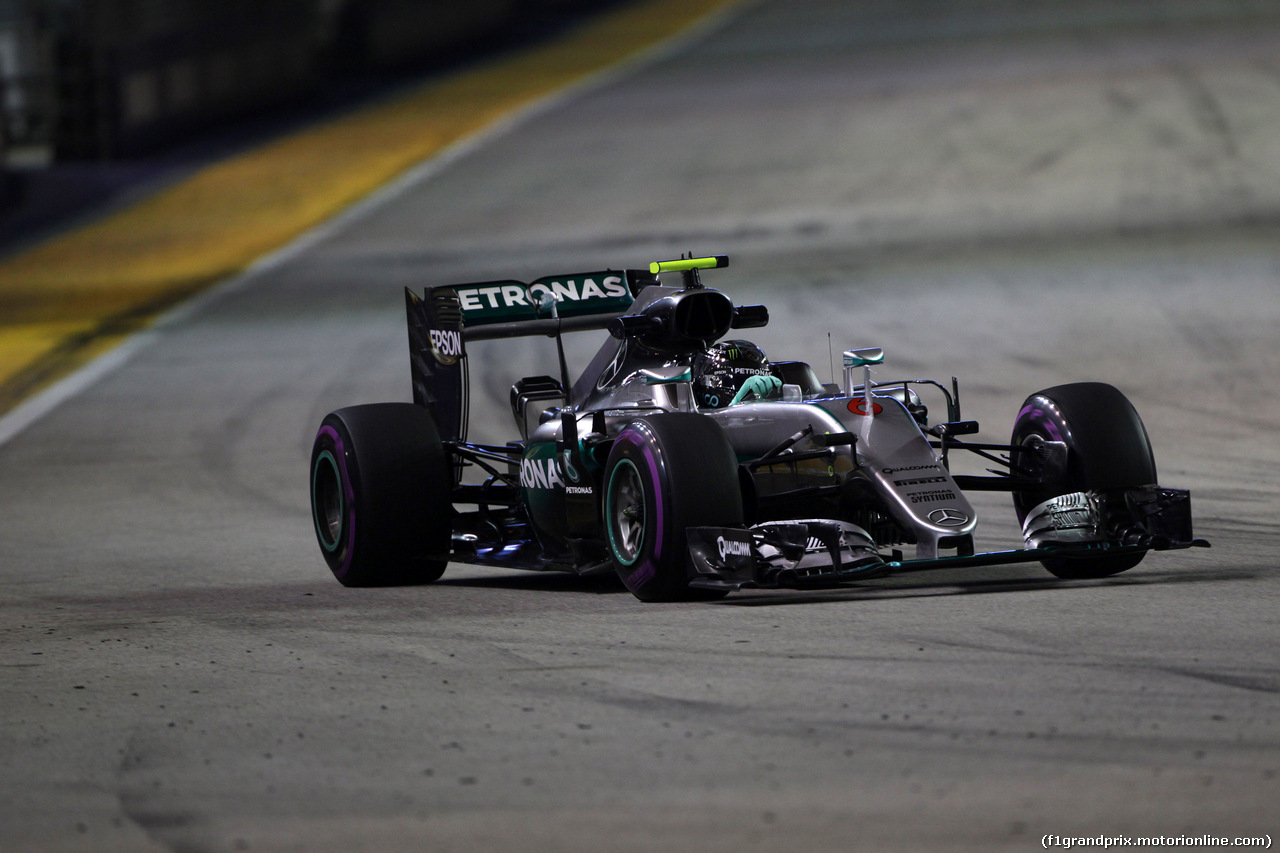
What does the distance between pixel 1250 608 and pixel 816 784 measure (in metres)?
3.24

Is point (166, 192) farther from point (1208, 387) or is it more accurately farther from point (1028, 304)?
point (1208, 387)

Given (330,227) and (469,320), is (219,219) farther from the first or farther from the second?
(469,320)

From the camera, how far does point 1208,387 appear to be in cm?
1684

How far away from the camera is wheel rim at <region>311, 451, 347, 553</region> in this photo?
36.5ft

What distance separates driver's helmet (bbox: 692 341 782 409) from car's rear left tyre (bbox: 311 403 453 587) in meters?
1.57

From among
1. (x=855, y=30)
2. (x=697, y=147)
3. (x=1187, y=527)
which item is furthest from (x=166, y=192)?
(x=1187, y=527)

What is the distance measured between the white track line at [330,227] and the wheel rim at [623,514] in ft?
34.0

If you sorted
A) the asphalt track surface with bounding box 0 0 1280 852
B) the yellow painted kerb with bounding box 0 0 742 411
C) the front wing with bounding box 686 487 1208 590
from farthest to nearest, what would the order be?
the yellow painted kerb with bounding box 0 0 742 411 < the front wing with bounding box 686 487 1208 590 < the asphalt track surface with bounding box 0 0 1280 852

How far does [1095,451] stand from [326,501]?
4397 mm

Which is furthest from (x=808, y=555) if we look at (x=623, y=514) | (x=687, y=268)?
(x=687, y=268)

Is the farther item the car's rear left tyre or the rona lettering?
the car's rear left tyre

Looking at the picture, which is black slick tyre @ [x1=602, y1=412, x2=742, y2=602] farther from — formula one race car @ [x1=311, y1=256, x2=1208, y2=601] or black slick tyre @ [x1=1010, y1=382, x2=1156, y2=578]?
black slick tyre @ [x1=1010, y1=382, x2=1156, y2=578]

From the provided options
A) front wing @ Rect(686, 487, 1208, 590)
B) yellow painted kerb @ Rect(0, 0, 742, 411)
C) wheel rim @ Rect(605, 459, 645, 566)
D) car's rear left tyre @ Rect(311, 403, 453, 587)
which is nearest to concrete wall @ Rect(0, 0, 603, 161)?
yellow painted kerb @ Rect(0, 0, 742, 411)

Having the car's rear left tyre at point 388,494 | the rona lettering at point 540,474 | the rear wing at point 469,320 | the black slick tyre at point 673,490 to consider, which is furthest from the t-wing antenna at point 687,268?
the black slick tyre at point 673,490
